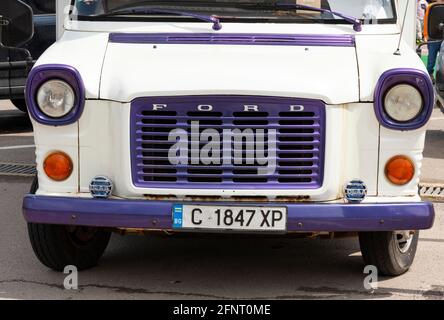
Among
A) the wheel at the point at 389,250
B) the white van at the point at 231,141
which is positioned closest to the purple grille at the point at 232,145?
the white van at the point at 231,141

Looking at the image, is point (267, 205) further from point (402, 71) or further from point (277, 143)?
point (402, 71)

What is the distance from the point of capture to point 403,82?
5816 mm

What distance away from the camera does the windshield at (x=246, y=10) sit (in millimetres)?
6453

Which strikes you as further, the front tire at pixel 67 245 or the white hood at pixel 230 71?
the front tire at pixel 67 245

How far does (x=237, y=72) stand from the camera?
19.2 feet

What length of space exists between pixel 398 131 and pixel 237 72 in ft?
2.97

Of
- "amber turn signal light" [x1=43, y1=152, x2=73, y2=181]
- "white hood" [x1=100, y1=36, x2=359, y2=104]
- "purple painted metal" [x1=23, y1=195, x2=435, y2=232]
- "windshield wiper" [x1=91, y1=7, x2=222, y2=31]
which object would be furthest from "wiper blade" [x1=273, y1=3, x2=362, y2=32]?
"amber turn signal light" [x1=43, y1=152, x2=73, y2=181]

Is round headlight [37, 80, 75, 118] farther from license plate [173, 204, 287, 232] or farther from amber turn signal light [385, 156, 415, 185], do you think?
amber turn signal light [385, 156, 415, 185]

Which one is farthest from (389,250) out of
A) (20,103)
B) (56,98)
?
(20,103)

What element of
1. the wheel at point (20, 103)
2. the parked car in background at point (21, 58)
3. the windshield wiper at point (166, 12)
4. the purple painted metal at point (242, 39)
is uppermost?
the windshield wiper at point (166, 12)

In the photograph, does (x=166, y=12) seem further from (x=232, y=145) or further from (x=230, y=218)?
(x=230, y=218)

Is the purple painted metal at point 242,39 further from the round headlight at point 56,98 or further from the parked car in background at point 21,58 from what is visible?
the parked car in background at point 21,58

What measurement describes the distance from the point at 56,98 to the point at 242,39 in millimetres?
1096
